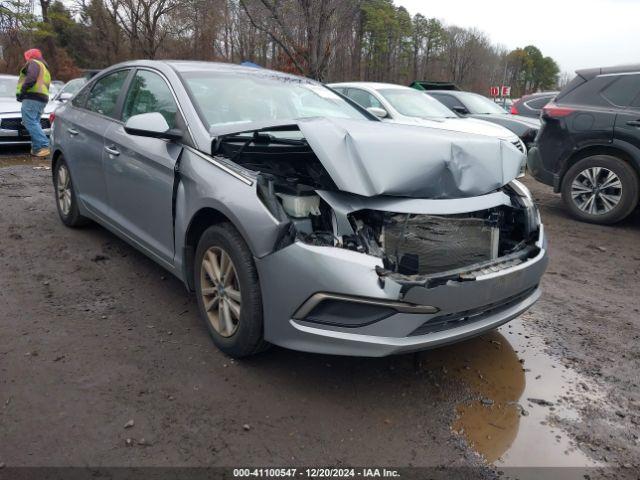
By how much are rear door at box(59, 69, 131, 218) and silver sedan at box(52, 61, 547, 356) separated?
0.63 meters

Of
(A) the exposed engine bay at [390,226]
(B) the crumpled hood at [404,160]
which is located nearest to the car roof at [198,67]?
(A) the exposed engine bay at [390,226]

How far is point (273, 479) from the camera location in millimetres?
2221

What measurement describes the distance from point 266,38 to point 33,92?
641 cm

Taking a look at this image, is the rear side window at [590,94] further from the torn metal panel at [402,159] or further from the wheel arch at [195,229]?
the wheel arch at [195,229]

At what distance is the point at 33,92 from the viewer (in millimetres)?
9211

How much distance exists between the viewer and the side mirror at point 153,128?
327 centimetres

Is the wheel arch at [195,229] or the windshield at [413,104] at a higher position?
the windshield at [413,104]

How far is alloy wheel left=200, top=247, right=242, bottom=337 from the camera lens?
2.91 meters

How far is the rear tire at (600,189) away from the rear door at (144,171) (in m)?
5.16

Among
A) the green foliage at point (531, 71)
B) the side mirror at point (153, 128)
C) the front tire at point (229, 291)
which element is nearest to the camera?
the front tire at point (229, 291)

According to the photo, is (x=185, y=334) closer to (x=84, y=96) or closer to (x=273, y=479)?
(x=273, y=479)

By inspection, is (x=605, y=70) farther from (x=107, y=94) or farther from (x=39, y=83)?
(x=39, y=83)

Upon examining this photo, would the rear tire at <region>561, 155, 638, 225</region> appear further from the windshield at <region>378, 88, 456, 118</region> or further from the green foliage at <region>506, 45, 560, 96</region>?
the green foliage at <region>506, 45, 560, 96</region>

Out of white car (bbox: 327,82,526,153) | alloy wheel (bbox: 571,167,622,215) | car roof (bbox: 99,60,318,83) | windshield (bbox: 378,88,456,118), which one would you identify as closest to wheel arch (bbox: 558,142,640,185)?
alloy wheel (bbox: 571,167,622,215)
